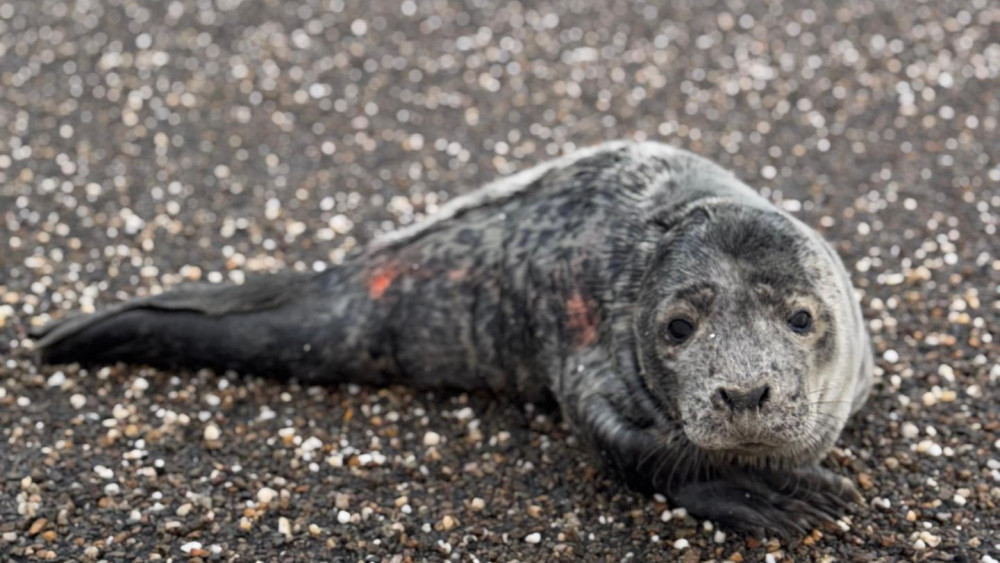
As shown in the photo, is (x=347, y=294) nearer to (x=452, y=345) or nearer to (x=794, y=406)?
(x=452, y=345)

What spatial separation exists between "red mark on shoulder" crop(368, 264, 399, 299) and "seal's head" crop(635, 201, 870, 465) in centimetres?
135

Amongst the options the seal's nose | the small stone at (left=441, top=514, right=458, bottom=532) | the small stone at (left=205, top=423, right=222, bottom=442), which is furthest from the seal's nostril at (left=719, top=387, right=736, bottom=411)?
the small stone at (left=205, top=423, right=222, bottom=442)

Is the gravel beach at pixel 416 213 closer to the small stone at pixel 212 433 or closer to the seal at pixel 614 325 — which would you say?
the small stone at pixel 212 433

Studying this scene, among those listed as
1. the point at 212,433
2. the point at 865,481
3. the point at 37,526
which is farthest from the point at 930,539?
the point at 37,526

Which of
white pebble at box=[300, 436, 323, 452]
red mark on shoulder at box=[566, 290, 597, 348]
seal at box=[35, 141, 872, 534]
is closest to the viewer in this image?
seal at box=[35, 141, 872, 534]

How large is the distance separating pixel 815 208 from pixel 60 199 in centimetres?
433

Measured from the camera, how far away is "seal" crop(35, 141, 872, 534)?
4.15 m

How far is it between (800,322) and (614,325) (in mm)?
810

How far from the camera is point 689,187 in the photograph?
495 cm

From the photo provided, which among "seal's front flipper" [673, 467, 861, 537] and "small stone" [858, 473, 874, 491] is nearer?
"seal's front flipper" [673, 467, 861, 537]

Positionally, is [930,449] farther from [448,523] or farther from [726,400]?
[448,523]

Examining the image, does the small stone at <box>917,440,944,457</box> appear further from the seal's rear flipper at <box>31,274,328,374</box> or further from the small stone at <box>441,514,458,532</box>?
the seal's rear flipper at <box>31,274,328,374</box>

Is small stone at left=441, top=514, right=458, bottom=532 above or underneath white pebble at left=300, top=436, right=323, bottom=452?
underneath

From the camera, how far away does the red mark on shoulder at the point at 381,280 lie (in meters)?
5.38
